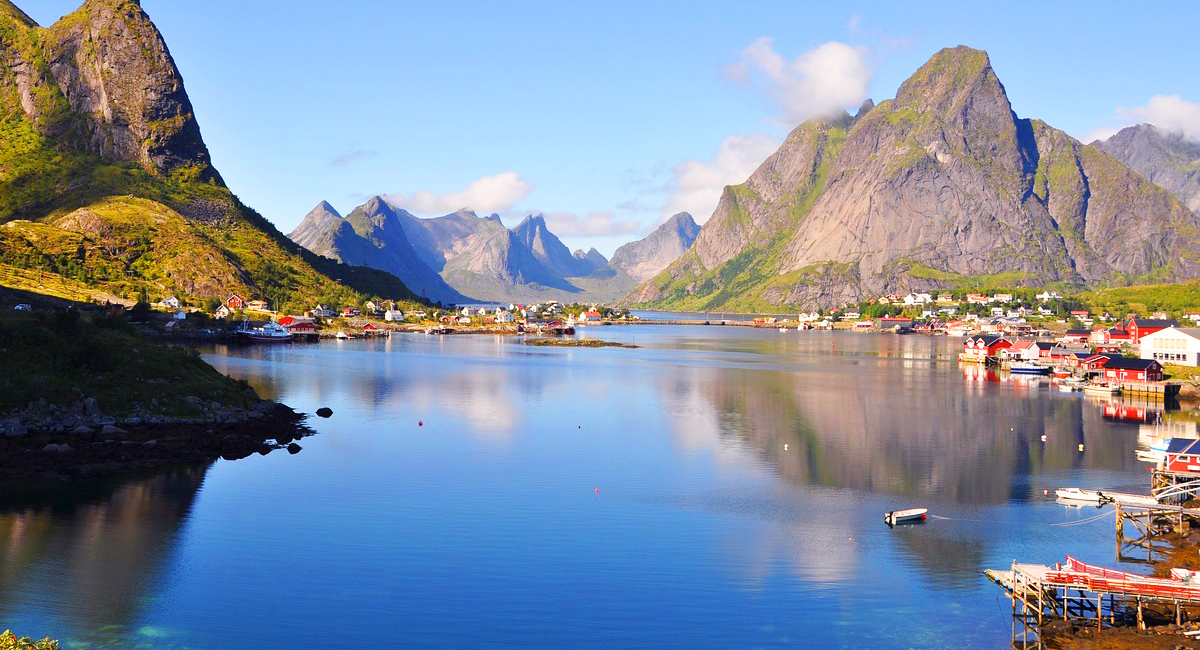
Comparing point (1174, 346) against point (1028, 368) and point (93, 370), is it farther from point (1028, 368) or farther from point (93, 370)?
point (93, 370)

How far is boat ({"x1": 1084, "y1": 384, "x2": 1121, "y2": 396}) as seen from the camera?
97938mm

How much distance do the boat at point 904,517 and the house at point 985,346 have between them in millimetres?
106100

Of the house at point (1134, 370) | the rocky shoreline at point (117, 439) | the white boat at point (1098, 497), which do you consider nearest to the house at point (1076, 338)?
the house at point (1134, 370)

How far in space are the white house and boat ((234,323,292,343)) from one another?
12577cm

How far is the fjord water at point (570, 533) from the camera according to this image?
29703 millimetres

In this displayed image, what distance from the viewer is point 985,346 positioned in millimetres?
141625

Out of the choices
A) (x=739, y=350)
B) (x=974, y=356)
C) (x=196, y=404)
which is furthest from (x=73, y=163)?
(x=974, y=356)

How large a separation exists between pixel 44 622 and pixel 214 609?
194 inches

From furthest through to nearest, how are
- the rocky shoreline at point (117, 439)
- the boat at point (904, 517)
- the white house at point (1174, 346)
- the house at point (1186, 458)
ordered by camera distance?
1. the white house at point (1174, 346)
2. the rocky shoreline at point (117, 439)
3. the house at point (1186, 458)
4. the boat at point (904, 517)

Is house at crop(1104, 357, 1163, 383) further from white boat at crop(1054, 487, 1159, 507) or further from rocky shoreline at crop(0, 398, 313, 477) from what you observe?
rocky shoreline at crop(0, 398, 313, 477)

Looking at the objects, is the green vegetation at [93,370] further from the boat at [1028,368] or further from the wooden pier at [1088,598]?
the boat at [1028,368]

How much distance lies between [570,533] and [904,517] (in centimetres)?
1550

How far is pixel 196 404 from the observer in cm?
6144

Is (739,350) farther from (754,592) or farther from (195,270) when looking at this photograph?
(754,592)
